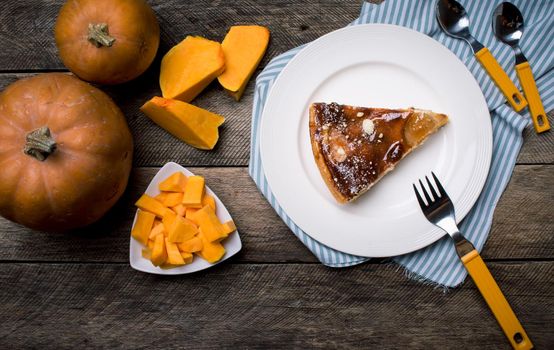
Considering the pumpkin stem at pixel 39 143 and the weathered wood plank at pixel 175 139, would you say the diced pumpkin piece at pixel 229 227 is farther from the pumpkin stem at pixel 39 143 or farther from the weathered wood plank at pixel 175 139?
the pumpkin stem at pixel 39 143

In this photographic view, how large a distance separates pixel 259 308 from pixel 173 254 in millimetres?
447

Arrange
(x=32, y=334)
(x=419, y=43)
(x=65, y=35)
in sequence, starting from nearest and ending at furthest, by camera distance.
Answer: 1. (x=65, y=35)
2. (x=419, y=43)
3. (x=32, y=334)

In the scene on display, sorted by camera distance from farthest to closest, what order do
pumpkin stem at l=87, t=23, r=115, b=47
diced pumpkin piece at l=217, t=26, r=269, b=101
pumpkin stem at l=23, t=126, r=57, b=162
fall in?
diced pumpkin piece at l=217, t=26, r=269, b=101 → pumpkin stem at l=87, t=23, r=115, b=47 → pumpkin stem at l=23, t=126, r=57, b=162

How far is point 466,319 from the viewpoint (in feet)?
7.36

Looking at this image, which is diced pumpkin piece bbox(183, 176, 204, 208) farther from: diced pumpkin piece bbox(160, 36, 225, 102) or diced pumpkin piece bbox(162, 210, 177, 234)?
diced pumpkin piece bbox(160, 36, 225, 102)

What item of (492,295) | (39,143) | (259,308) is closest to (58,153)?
(39,143)

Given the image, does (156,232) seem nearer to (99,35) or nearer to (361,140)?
(99,35)

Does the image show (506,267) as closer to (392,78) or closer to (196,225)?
(392,78)

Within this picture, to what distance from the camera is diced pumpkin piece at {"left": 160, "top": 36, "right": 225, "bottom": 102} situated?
2.20 m

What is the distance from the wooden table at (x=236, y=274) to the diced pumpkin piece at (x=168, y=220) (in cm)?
21

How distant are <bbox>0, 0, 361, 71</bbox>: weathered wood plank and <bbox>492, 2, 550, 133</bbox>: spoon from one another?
585mm

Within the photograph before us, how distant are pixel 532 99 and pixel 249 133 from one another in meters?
1.17

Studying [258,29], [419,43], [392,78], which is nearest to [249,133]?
[258,29]

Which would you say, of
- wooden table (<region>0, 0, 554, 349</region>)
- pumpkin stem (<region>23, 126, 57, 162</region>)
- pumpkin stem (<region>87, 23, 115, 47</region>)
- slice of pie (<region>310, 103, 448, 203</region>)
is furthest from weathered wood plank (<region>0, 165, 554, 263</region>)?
pumpkin stem (<region>87, 23, 115, 47</region>)
